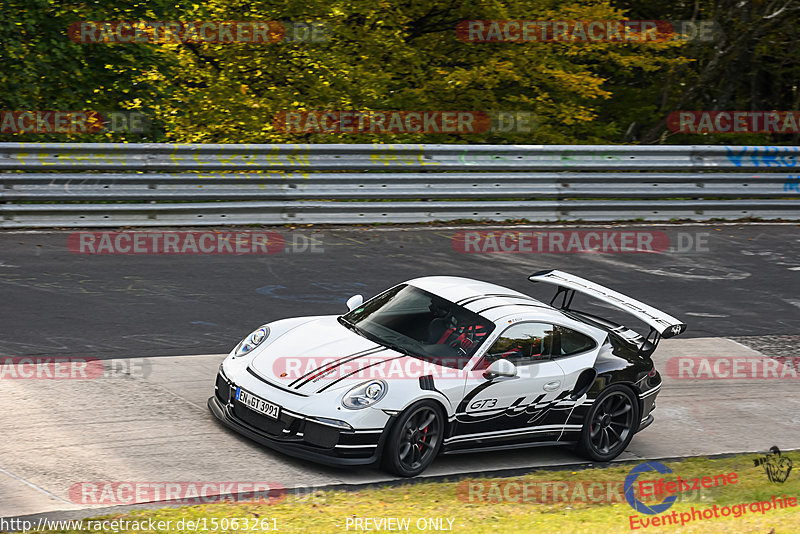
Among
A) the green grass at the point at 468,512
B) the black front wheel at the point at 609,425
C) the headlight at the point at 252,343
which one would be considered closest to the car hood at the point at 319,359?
the headlight at the point at 252,343

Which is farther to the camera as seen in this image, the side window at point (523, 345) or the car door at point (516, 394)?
the side window at point (523, 345)

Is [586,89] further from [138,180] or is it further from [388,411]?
[388,411]

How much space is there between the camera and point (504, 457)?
27.2ft

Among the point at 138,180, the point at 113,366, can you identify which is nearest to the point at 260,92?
the point at 138,180

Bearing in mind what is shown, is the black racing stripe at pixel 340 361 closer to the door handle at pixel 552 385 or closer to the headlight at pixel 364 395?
the headlight at pixel 364 395

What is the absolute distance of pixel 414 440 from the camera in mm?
7418

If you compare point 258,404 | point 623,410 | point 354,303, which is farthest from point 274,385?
point 623,410

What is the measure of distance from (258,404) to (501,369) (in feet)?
6.21

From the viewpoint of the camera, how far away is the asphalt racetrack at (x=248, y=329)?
23.5 ft

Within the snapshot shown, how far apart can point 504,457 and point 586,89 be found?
10594 mm

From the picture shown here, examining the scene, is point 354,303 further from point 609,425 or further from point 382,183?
point 382,183

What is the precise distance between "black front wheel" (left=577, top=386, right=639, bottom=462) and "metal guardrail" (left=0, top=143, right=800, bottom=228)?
6.99 meters

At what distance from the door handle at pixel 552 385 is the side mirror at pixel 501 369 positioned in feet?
1.56

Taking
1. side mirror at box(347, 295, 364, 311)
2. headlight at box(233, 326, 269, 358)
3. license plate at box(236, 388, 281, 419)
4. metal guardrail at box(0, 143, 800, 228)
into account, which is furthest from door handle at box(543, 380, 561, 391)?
metal guardrail at box(0, 143, 800, 228)
